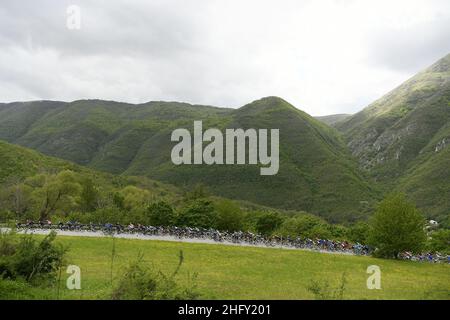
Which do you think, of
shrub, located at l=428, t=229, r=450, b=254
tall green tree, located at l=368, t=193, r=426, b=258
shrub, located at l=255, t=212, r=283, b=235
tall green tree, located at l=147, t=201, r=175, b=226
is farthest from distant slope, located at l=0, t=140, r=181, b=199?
shrub, located at l=428, t=229, r=450, b=254

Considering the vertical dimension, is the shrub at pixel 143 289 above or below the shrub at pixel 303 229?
above

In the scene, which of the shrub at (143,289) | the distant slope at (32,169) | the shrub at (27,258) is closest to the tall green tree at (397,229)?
the shrub at (143,289)

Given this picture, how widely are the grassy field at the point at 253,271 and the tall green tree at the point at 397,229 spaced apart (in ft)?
9.45

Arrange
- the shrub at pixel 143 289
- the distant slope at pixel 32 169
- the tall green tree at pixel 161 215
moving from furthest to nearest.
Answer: the distant slope at pixel 32 169 → the tall green tree at pixel 161 215 → the shrub at pixel 143 289

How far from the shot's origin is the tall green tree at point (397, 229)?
4688cm

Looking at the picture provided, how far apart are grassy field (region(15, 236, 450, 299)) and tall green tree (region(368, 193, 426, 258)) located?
9.45ft

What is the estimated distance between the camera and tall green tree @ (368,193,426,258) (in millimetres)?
46875

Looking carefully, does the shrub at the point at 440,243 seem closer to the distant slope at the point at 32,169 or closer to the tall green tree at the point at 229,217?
the tall green tree at the point at 229,217

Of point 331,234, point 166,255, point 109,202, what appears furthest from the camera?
point 109,202

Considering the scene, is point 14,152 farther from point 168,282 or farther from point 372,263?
point 168,282

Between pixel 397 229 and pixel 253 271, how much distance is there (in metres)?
22.1
